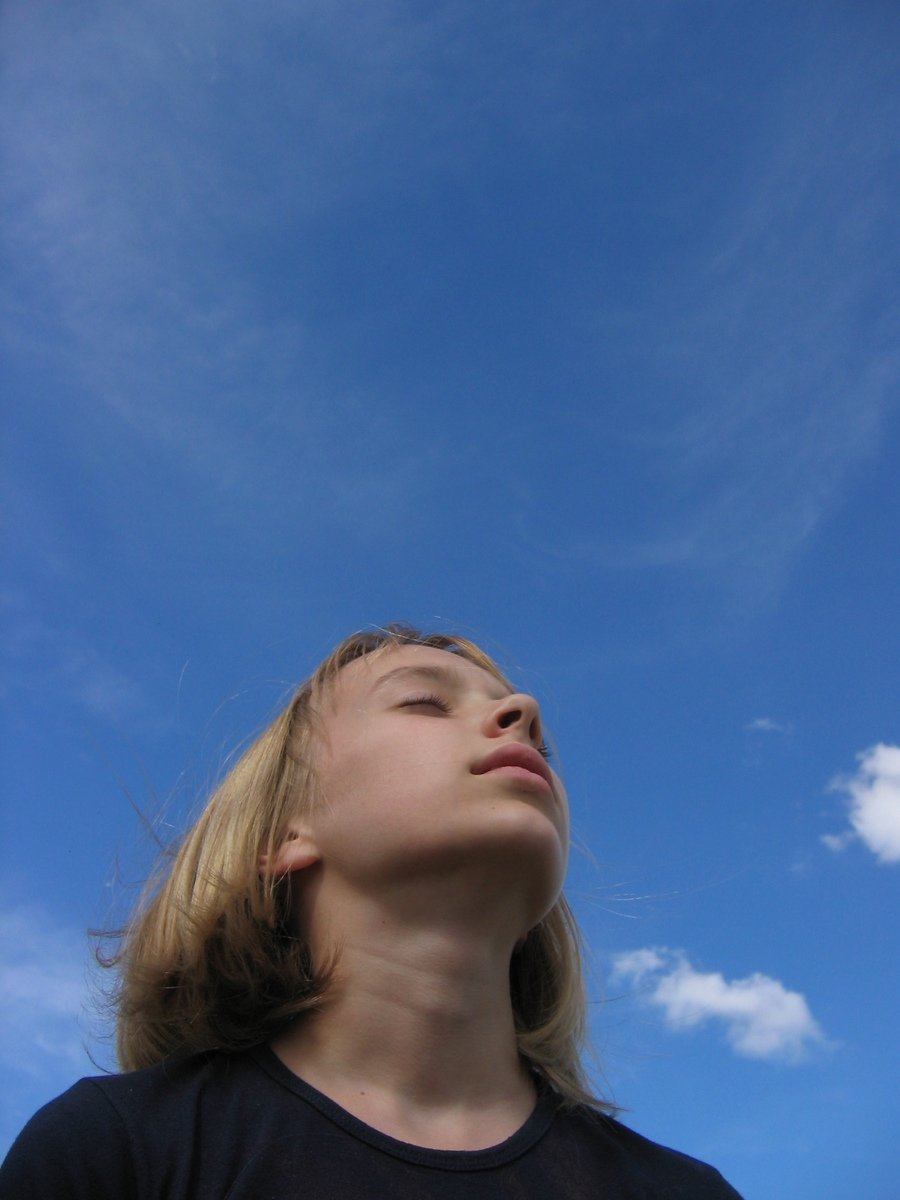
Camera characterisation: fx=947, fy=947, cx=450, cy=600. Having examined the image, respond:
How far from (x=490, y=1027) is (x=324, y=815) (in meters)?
0.81

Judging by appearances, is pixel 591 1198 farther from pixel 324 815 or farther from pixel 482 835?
pixel 324 815

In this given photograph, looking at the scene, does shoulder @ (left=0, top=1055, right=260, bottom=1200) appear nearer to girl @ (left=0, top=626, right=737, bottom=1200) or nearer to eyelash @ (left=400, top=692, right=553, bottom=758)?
girl @ (left=0, top=626, right=737, bottom=1200)

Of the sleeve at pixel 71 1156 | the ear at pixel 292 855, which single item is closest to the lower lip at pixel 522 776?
the ear at pixel 292 855

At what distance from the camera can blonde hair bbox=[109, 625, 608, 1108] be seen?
2.82 m

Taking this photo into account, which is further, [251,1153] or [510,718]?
[510,718]

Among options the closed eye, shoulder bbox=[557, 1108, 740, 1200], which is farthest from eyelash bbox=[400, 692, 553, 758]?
shoulder bbox=[557, 1108, 740, 1200]

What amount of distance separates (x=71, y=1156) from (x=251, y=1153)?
1.33ft

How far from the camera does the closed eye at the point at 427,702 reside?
10.6ft

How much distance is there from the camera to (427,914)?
272 centimetres

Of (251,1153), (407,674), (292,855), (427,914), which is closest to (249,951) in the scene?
(292,855)

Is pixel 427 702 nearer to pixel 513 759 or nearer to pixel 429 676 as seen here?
pixel 429 676

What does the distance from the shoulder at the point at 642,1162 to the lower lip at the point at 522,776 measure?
3.17ft

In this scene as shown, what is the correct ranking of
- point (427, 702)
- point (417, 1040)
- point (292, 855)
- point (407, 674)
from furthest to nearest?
point (407, 674)
point (427, 702)
point (292, 855)
point (417, 1040)

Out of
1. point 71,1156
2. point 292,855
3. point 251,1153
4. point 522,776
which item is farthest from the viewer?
point 292,855
